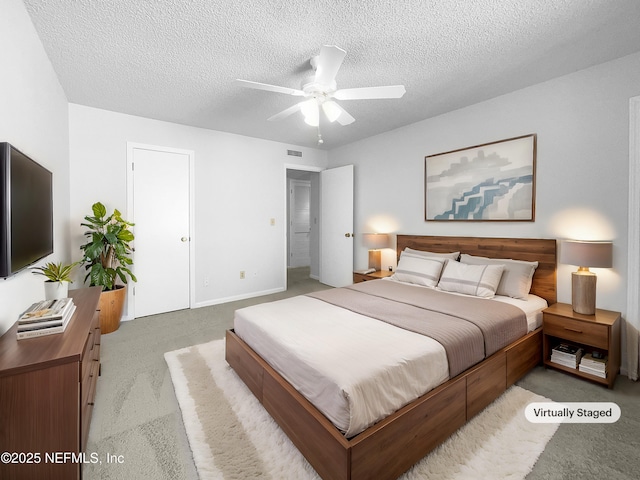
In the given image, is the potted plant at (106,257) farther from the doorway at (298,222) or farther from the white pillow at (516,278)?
the doorway at (298,222)

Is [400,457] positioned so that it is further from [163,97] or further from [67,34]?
[163,97]

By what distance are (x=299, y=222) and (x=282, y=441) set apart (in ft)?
20.7

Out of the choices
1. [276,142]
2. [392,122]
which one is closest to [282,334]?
[392,122]

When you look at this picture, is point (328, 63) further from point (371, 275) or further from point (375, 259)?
point (375, 259)

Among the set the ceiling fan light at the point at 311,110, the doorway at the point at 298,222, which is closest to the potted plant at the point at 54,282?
the ceiling fan light at the point at 311,110

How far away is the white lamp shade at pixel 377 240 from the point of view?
421cm

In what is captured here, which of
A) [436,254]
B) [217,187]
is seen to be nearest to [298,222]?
[217,187]

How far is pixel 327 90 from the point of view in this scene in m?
2.33

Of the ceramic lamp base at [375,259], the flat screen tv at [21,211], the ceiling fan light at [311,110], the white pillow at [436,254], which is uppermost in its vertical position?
the ceiling fan light at [311,110]

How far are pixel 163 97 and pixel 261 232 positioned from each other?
7.69ft

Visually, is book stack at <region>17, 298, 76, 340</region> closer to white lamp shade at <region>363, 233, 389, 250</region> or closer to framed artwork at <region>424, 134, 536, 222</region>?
white lamp shade at <region>363, 233, 389, 250</region>

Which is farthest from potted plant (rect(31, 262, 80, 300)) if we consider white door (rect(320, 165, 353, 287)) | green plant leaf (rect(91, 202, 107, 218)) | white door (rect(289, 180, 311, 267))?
white door (rect(289, 180, 311, 267))

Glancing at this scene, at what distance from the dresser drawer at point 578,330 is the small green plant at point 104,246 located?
13.9 feet

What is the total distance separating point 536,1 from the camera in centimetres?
175
